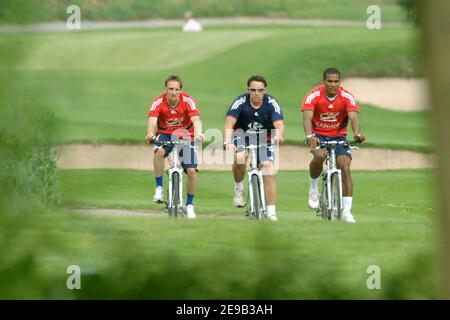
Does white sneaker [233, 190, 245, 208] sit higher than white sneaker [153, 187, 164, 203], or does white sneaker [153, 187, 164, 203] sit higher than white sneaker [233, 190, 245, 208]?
white sneaker [153, 187, 164, 203]

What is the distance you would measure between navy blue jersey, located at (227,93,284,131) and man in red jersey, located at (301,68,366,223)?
30 centimetres

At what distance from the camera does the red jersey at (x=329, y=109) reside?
39.0 feet

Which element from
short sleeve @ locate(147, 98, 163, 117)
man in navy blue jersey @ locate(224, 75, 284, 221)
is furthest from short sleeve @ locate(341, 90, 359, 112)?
short sleeve @ locate(147, 98, 163, 117)

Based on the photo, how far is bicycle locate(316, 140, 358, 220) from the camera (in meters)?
12.0

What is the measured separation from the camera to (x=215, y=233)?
10.1ft

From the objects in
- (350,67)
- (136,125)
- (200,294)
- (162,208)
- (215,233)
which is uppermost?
(350,67)

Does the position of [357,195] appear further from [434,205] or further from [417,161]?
[434,205]

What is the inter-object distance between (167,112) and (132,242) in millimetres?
10182

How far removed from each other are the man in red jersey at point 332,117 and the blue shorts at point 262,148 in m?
0.39

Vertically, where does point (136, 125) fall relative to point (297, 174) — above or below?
above

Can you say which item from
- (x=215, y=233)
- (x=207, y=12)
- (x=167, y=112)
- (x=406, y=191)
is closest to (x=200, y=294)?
(x=215, y=233)

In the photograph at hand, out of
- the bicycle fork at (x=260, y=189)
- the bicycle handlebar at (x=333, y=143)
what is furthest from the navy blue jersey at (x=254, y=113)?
the bicycle fork at (x=260, y=189)

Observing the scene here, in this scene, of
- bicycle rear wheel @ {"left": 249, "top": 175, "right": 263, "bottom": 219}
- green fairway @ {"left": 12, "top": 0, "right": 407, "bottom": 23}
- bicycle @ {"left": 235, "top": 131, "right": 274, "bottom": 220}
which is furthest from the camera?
green fairway @ {"left": 12, "top": 0, "right": 407, "bottom": 23}

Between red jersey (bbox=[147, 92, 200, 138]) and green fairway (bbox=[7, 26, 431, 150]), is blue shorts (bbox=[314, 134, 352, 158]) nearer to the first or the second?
red jersey (bbox=[147, 92, 200, 138])
